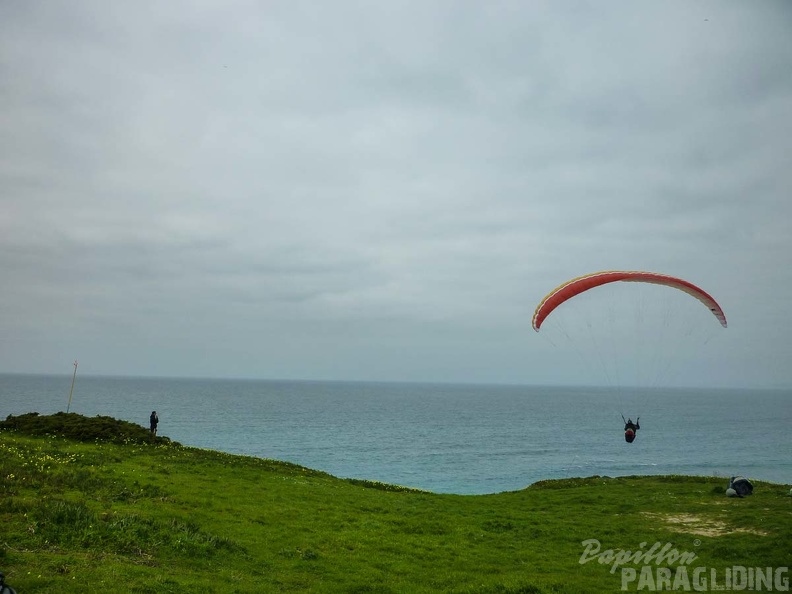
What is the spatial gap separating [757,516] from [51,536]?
25.5 meters

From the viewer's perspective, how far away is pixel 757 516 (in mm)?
20969

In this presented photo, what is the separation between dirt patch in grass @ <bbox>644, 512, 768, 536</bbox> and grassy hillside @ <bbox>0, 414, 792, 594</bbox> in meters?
0.07

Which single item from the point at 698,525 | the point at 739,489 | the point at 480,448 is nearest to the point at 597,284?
the point at 698,525

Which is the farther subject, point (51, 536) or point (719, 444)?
point (719, 444)

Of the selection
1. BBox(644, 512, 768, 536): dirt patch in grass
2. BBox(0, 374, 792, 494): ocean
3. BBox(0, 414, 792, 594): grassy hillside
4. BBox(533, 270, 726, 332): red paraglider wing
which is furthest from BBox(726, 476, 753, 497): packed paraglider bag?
BBox(0, 374, 792, 494): ocean

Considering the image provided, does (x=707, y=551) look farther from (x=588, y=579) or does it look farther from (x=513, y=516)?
(x=513, y=516)

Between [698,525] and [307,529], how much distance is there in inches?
625

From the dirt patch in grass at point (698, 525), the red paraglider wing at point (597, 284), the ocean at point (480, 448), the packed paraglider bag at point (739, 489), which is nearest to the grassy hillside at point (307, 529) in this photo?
the dirt patch in grass at point (698, 525)

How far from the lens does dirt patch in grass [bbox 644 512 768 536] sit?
64.1 ft

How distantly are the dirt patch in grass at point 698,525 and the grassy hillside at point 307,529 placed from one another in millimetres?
73

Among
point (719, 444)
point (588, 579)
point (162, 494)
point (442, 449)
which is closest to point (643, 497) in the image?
point (588, 579)

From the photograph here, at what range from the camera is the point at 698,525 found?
2092cm

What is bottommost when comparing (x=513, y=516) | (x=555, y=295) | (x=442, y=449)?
(x=442, y=449)

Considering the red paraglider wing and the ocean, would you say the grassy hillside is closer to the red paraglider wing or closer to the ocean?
the red paraglider wing
